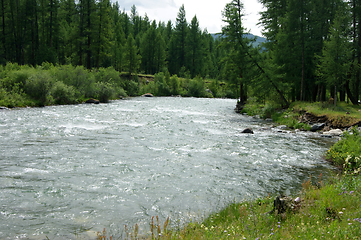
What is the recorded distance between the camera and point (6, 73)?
30.0 metres

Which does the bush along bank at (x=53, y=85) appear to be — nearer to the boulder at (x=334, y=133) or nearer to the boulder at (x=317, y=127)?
the boulder at (x=317, y=127)

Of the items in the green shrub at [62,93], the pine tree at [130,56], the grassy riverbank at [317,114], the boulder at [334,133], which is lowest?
the boulder at [334,133]

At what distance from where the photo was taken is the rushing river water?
6.20m

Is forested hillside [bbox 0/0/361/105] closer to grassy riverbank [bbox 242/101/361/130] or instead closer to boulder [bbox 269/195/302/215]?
grassy riverbank [bbox 242/101/361/130]

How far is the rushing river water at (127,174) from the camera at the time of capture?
6.20 m

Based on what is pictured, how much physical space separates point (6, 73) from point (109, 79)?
18780mm

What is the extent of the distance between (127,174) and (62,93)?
89.3ft

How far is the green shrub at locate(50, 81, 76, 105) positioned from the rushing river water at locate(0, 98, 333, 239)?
1496 centimetres

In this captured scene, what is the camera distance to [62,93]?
32188 mm

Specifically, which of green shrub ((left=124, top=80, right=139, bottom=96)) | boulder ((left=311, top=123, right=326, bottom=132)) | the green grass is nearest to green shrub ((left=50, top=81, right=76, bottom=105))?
green shrub ((left=124, top=80, right=139, bottom=96))

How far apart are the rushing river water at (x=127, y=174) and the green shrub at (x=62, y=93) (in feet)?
49.1

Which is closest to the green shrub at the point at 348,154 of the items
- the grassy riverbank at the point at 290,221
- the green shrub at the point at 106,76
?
the grassy riverbank at the point at 290,221

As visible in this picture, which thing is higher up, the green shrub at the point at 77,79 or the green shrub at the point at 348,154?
the green shrub at the point at 77,79

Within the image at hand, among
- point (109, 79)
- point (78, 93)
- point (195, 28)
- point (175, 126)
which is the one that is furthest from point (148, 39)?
point (175, 126)
